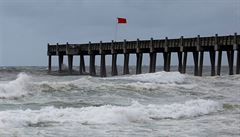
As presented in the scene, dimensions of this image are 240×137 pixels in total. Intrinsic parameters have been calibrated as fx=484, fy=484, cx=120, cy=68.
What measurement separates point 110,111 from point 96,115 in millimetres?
523

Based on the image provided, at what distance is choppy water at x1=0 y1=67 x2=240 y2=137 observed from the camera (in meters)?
9.65

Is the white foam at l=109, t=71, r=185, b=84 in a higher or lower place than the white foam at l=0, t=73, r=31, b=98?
lower

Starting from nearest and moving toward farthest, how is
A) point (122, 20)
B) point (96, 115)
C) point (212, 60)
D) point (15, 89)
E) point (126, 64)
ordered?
point (96, 115), point (15, 89), point (212, 60), point (126, 64), point (122, 20)

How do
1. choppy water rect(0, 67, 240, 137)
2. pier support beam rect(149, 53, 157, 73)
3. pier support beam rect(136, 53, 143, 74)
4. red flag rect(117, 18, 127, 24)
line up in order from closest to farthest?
choppy water rect(0, 67, 240, 137) < pier support beam rect(149, 53, 157, 73) < pier support beam rect(136, 53, 143, 74) < red flag rect(117, 18, 127, 24)

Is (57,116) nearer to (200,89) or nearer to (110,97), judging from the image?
(110,97)

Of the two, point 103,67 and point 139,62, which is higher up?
point 139,62

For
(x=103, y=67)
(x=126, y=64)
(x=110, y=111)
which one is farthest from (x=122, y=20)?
(x=110, y=111)

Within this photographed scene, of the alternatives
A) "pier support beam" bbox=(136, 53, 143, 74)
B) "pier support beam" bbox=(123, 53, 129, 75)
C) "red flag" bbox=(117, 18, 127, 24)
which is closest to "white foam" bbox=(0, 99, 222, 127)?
"pier support beam" bbox=(136, 53, 143, 74)

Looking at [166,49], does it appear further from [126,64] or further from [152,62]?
[126,64]

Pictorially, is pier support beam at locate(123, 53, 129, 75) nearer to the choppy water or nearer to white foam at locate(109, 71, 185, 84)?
Result: white foam at locate(109, 71, 185, 84)

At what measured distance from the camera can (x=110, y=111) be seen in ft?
38.0

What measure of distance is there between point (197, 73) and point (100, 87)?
14127 millimetres

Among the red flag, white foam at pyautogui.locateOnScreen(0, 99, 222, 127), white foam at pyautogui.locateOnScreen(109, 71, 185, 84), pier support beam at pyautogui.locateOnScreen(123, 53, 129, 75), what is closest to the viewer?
white foam at pyautogui.locateOnScreen(0, 99, 222, 127)

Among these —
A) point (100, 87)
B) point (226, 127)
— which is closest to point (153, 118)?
point (226, 127)
